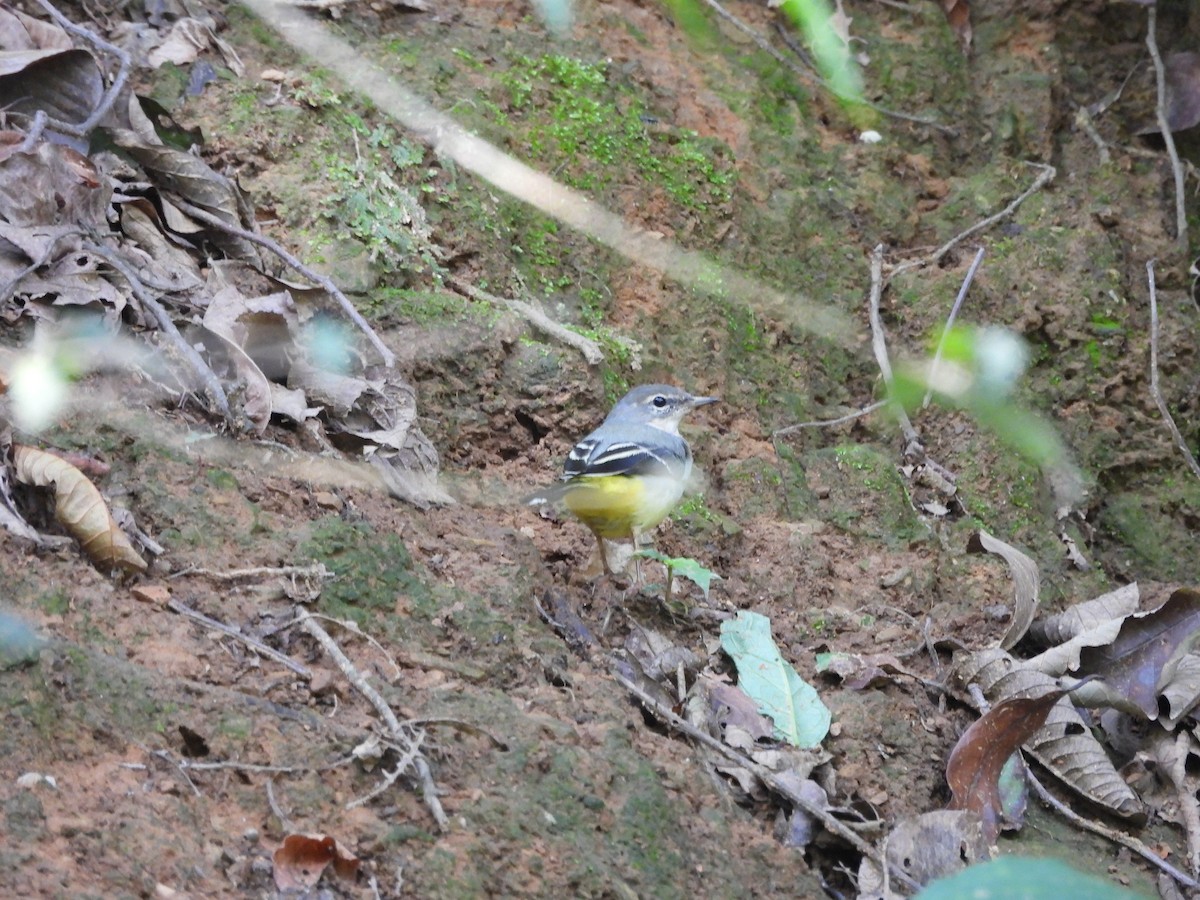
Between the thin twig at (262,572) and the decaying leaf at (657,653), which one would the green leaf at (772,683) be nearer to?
the decaying leaf at (657,653)

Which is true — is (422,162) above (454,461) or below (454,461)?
above

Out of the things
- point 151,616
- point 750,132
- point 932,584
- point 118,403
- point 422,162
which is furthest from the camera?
point 750,132

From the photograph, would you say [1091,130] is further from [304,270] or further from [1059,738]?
[304,270]

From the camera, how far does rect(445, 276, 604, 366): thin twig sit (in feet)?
18.9

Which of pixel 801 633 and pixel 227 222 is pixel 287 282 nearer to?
pixel 227 222

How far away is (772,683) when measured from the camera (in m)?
4.59

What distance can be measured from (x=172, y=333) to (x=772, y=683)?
2.49 metres

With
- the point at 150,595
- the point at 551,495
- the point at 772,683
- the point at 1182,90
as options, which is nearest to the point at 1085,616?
the point at 772,683

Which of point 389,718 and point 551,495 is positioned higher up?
point 389,718

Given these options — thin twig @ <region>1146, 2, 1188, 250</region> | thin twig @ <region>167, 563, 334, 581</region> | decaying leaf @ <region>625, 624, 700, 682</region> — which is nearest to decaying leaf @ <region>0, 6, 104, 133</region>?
thin twig @ <region>167, 563, 334, 581</region>

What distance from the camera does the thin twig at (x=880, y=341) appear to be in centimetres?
641

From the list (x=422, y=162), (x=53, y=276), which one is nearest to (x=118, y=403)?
(x=53, y=276)

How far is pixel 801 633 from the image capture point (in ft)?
16.5

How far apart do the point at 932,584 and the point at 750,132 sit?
309 cm
